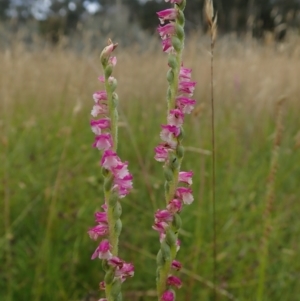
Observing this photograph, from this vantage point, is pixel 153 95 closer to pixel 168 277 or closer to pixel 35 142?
pixel 35 142

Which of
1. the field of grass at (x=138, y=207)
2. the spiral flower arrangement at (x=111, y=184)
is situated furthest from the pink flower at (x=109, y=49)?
the field of grass at (x=138, y=207)

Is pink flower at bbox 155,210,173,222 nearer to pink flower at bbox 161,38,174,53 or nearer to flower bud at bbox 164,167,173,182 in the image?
flower bud at bbox 164,167,173,182

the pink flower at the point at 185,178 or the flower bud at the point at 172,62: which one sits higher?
the flower bud at the point at 172,62

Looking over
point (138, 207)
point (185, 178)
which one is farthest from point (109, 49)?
point (138, 207)

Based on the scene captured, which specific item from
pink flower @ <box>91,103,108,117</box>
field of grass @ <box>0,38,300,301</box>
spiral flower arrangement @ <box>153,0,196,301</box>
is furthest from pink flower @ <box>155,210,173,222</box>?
field of grass @ <box>0,38,300,301</box>

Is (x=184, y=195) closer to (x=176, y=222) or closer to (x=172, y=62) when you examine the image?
(x=176, y=222)

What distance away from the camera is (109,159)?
1.44ft

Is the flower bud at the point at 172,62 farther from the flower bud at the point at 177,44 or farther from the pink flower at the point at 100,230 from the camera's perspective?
the pink flower at the point at 100,230

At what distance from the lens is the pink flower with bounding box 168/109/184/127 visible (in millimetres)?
454

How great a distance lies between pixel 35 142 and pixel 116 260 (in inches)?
110

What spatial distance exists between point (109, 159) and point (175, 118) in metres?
0.07

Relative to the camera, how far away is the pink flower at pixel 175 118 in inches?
17.9

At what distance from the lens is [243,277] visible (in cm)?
193

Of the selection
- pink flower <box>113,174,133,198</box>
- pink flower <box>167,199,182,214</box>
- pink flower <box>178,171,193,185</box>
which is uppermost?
pink flower <box>178,171,193,185</box>
